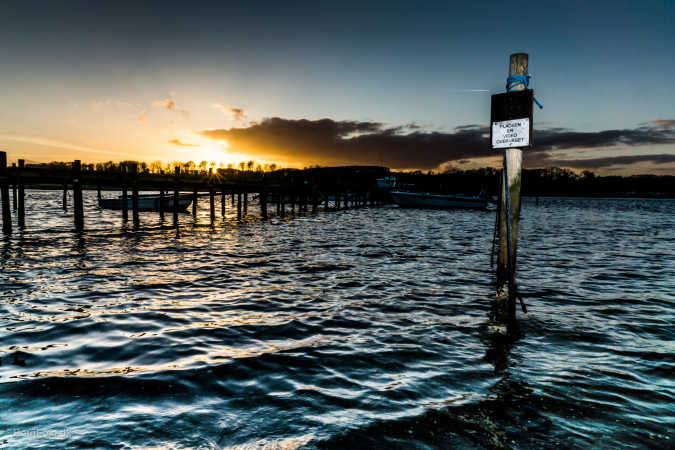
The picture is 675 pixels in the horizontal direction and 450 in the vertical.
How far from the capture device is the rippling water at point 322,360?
3.34m

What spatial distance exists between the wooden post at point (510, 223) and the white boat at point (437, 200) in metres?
44.1

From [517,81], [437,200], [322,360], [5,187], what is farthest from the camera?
[437,200]

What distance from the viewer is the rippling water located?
11.0 feet

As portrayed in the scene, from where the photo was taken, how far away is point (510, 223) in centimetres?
582

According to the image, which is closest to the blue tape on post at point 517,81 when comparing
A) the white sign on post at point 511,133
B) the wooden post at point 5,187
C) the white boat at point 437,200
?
the white sign on post at point 511,133

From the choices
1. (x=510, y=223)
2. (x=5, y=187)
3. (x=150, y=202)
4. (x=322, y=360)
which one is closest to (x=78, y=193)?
(x=5, y=187)

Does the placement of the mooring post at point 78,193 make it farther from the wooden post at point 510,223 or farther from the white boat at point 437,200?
the white boat at point 437,200

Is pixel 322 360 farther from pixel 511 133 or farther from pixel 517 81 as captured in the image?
pixel 517 81

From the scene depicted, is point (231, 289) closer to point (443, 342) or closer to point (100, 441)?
point (443, 342)

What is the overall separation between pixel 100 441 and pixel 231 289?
5494mm

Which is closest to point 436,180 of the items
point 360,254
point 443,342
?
point 360,254

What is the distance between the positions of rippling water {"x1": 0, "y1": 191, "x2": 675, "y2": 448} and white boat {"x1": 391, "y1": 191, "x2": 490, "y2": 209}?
3914 centimetres

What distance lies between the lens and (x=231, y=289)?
852 cm

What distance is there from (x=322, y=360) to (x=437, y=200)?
155 feet
